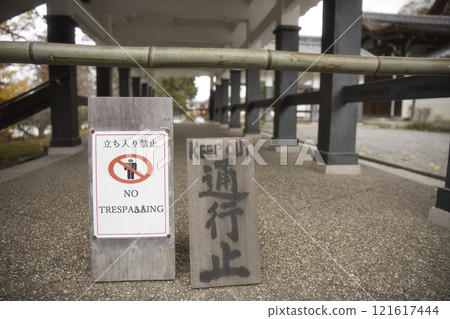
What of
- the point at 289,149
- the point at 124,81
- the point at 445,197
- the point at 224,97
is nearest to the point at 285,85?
the point at 289,149

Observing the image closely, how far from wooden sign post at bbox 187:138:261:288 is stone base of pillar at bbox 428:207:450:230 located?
200cm

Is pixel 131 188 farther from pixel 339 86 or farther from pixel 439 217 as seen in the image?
pixel 339 86

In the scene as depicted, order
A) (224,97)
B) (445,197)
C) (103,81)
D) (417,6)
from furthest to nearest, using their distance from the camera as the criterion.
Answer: (417,6), (224,97), (103,81), (445,197)

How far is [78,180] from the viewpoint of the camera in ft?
14.3

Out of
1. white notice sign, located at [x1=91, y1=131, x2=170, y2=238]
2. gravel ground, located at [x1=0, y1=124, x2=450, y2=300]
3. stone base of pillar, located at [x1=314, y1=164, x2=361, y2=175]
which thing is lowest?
gravel ground, located at [x1=0, y1=124, x2=450, y2=300]

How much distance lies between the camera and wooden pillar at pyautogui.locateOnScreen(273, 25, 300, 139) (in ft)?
22.3

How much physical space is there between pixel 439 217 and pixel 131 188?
2726mm

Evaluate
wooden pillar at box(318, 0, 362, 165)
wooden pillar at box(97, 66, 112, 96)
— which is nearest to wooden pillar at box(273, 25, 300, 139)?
wooden pillar at box(318, 0, 362, 165)

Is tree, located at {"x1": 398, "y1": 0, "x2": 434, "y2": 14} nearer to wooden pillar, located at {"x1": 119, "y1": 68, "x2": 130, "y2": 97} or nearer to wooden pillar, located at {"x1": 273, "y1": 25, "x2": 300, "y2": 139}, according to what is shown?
wooden pillar, located at {"x1": 273, "y1": 25, "x2": 300, "y2": 139}

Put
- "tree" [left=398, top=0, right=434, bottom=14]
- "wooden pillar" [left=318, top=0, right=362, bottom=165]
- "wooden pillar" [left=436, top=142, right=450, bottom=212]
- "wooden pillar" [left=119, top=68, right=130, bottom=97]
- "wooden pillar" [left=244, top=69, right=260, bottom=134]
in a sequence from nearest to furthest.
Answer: "wooden pillar" [left=436, top=142, right=450, bottom=212] < "wooden pillar" [left=318, top=0, right=362, bottom=165] < "wooden pillar" [left=244, top=69, right=260, bottom=134] < "wooden pillar" [left=119, top=68, right=130, bottom=97] < "tree" [left=398, top=0, right=434, bottom=14]

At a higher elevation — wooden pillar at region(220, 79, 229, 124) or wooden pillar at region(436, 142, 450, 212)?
wooden pillar at region(220, 79, 229, 124)

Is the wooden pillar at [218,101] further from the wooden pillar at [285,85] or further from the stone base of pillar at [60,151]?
the stone base of pillar at [60,151]

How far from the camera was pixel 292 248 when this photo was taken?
2242 millimetres
